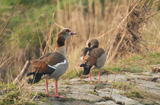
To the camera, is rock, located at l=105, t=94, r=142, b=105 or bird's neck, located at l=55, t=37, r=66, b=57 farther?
bird's neck, located at l=55, t=37, r=66, b=57

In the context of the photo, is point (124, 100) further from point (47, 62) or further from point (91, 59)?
point (91, 59)

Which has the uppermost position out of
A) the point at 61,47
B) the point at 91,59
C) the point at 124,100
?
the point at 61,47

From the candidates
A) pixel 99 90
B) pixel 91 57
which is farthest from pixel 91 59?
pixel 99 90

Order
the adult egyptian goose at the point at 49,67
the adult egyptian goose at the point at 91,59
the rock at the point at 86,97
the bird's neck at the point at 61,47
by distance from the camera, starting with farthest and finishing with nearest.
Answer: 1. the adult egyptian goose at the point at 91,59
2. the bird's neck at the point at 61,47
3. the rock at the point at 86,97
4. the adult egyptian goose at the point at 49,67

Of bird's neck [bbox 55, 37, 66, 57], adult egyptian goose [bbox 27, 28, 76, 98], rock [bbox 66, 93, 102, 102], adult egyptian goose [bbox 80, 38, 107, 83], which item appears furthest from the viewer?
adult egyptian goose [bbox 80, 38, 107, 83]

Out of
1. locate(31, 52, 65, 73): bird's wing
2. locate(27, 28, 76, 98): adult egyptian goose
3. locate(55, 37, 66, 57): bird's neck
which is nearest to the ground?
locate(27, 28, 76, 98): adult egyptian goose

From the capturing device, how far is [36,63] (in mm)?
4312

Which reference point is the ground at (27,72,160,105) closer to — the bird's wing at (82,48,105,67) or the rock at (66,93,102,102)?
the rock at (66,93,102,102)

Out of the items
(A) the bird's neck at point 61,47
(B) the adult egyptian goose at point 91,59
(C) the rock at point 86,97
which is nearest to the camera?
(C) the rock at point 86,97

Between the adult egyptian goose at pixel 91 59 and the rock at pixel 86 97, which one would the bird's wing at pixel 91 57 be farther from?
the rock at pixel 86 97

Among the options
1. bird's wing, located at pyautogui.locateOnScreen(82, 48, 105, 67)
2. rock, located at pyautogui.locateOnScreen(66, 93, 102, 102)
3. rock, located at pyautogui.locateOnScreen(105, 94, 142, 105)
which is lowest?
rock, located at pyautogui.locateOnScreen(105, 94, 142, 105)

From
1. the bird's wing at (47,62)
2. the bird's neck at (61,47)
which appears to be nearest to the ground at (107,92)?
the bird's wing at (47,62)

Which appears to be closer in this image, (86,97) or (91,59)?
(86,97)

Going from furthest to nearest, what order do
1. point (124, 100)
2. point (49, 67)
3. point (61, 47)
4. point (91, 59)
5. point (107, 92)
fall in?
point (91, 59) → point (61, 47) → point (107, 92) → point (124, 100) → point (49, 67)
